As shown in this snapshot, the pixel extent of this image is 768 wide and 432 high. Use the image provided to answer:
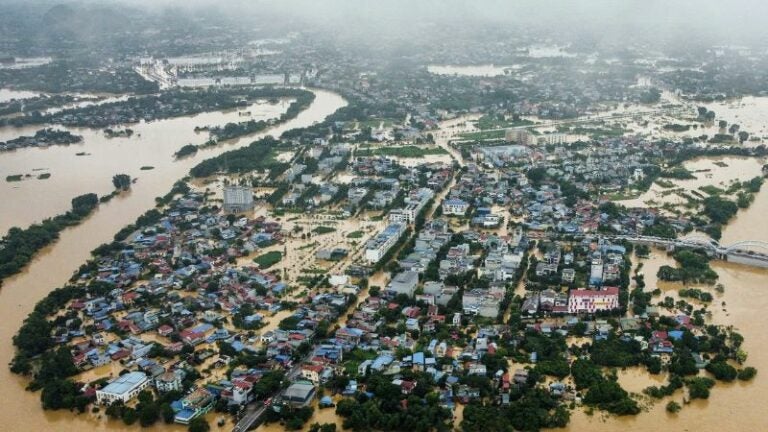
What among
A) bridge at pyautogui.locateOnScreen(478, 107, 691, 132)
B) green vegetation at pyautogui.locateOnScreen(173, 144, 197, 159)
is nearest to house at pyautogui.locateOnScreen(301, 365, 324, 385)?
green vegetation at pyautogui.locateOnScreen(173, 144, 197, 159)

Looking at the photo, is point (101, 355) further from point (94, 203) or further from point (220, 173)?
point (220, 173)

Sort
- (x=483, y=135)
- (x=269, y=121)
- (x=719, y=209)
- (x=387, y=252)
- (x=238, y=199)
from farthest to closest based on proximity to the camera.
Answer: (x=269, y=121) → (x=483, y=135) → (x=238, y=199) → (x=719, y=209) → (x=387, y=252)

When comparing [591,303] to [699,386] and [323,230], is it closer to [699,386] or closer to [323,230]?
[699,386]

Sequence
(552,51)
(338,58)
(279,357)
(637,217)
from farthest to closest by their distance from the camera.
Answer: (552,51) < (338,58) < (637,217) < (279,357)

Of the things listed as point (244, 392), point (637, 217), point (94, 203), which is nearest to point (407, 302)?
point (244, 392)

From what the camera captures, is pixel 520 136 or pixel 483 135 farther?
pixel 483 135

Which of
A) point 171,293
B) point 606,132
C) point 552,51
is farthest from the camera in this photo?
point 552,51

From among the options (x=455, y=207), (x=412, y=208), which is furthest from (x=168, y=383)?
(x=455, y=207)
